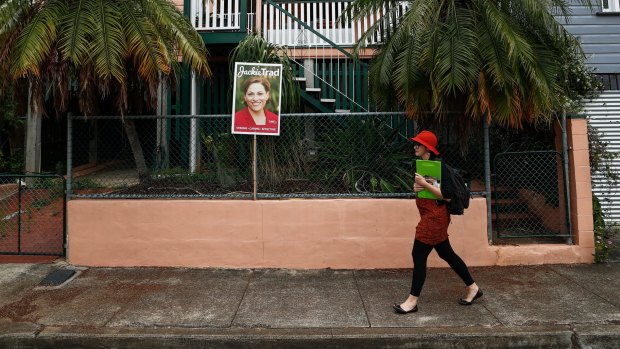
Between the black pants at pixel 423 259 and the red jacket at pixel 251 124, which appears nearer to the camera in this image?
the black pants at pixel 423 259

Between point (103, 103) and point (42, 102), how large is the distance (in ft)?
3.37

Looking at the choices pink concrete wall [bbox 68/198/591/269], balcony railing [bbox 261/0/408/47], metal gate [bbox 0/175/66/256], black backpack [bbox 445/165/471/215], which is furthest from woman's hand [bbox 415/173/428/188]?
balcony railing [bbox 261/0/408/47]

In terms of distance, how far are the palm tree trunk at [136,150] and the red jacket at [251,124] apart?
1558mm

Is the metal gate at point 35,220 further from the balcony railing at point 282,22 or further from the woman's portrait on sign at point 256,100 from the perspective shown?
the balcony railing at point 282,22

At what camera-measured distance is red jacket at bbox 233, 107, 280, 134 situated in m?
6.05

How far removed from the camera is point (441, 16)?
5902 millimetres

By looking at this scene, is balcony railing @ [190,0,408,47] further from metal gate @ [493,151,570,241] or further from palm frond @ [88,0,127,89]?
metal gate @ [493,151,570,241]

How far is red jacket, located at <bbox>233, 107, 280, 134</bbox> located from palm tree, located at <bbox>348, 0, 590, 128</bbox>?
144cm

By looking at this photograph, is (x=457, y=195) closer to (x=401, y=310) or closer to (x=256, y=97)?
(x=401, y=310)

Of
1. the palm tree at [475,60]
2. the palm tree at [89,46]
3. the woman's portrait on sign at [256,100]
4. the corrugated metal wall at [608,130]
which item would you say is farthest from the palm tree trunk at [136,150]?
the corrugated metal wall at [608,130]

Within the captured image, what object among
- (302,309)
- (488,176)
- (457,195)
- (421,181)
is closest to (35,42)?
(302,309)

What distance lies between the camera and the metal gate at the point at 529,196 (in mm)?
6273

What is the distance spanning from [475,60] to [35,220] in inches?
278

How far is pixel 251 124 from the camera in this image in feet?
19.9
